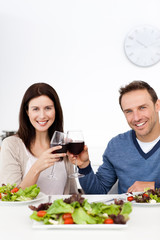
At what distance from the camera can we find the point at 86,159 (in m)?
1.76

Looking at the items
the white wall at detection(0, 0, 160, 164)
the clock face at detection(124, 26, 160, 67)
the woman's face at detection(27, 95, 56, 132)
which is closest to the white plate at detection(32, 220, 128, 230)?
the woman's face at detection(27, 95, 56, 132)

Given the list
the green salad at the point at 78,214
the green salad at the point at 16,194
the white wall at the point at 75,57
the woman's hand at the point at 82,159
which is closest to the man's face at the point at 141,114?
the woman's hand at the point at 82,159

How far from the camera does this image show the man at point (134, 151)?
1.88 meters

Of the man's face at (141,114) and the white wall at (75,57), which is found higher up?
the white wall at (75,57)

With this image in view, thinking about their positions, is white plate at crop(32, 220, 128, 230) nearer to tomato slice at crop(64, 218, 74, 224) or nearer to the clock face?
tomato slice at crop(64, 218, 74, 224)

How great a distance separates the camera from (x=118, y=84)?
157 inches

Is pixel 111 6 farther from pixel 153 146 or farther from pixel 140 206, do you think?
pixel 140 206

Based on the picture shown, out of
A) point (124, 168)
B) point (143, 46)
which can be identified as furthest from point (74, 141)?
point (143, 46)

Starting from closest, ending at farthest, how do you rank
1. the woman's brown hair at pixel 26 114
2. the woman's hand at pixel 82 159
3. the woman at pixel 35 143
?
the woman's hand at pixel 82 159 < the woman at pixel 35 143 < the woman's brown hair at pixel 26 114

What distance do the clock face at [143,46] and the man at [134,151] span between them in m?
1.98

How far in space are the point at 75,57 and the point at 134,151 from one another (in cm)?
229

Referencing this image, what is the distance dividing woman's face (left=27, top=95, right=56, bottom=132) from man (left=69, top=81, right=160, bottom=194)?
1.17 ft

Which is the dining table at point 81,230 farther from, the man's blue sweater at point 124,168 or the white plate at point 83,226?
the man's blue sweater at point 124,168

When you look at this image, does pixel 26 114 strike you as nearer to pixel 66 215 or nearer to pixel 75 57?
pixel 66 215
